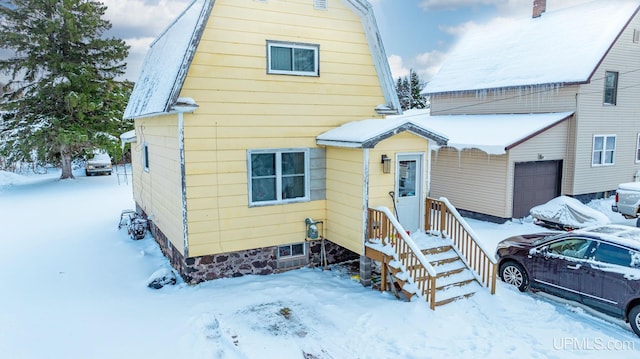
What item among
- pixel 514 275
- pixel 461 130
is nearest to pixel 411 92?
pixel 461 130

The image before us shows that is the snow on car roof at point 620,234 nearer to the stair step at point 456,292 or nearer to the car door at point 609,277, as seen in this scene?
the car door at point 609,277

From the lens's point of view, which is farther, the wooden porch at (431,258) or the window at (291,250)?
the window at (291,250)

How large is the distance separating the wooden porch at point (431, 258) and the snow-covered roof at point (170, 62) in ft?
15.3

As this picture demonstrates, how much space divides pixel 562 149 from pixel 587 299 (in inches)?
404

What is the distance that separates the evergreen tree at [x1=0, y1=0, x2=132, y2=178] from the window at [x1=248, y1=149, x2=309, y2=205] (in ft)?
57.8

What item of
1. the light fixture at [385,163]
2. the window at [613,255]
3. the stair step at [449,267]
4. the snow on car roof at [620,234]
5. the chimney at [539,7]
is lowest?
the stair step at [449,267]

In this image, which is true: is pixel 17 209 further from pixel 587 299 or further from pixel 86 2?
pixel 587 299

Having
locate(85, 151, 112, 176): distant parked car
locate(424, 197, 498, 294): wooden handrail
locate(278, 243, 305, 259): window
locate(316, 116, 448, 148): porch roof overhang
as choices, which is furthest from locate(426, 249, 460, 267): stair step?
locate(85, 151, 112, 176): distant parked car

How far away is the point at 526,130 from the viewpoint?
14406 millimetres

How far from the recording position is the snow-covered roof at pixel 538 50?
52.2 feet

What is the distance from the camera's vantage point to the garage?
14.6 meters

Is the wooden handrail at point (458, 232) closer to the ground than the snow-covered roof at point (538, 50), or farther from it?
closer to the ground

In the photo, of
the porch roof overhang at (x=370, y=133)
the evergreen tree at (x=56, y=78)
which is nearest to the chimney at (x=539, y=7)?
the porch roof overhang at (x=370, y=133)

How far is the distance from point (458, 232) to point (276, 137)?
14.7 ft
